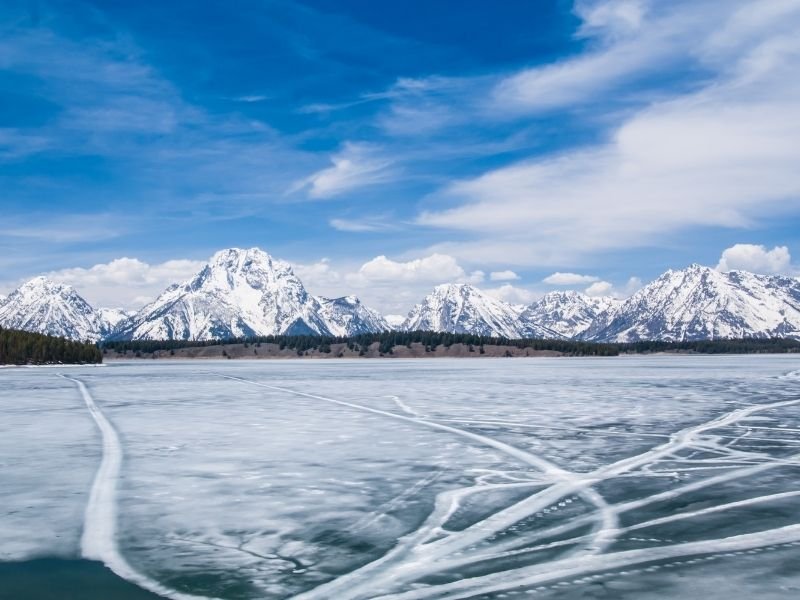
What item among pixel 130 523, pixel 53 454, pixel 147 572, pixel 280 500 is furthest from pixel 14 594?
pixel 53 454

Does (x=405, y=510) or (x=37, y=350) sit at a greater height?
(x=405, y=510)

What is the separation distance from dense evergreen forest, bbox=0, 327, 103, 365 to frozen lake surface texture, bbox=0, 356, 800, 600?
14174 cm

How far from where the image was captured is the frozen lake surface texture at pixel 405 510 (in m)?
10.1

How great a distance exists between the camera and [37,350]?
16012 centimetres

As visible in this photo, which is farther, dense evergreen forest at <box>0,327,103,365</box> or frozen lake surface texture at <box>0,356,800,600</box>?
dense evergreen forest at <box>0,327,103,365</box>

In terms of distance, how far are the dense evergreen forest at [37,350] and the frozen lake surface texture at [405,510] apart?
465 ft

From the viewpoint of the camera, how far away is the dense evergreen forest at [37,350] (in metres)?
154

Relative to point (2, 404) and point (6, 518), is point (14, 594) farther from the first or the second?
point (2, 404)

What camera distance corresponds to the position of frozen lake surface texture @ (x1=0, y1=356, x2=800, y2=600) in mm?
10094

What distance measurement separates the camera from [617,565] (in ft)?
34.8

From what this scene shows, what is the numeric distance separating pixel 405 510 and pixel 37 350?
16726cm

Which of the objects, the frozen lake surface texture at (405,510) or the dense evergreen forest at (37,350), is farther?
the dense evergreen forest at (37,350)

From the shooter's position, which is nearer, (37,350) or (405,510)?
(405,510)

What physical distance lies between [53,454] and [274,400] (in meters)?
25.4
